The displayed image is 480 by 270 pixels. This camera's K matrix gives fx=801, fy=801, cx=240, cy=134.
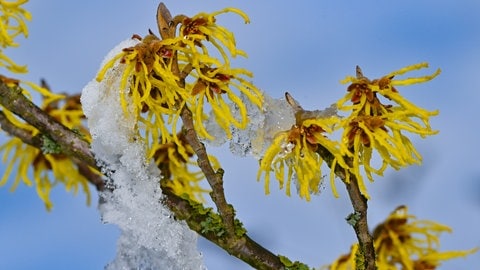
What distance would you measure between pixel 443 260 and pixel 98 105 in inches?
40.0

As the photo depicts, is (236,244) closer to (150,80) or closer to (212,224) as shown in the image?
(212,224)

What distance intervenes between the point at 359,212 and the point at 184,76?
0.43m

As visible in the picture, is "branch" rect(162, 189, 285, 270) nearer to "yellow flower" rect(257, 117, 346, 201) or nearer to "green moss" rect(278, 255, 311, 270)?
"green moss" rect(278, 255, 311, 270)

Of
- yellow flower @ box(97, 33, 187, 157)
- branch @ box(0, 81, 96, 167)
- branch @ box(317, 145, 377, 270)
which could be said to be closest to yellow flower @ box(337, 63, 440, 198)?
branch @ box(317, 145, 377, 270)

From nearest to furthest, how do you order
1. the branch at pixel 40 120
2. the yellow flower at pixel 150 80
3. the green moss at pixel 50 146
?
the yellow flower at pixel 150 80 → the branch at pixel 40 120 → the green moss at pixel 50 146

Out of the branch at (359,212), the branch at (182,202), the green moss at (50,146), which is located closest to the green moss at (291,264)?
the branch at (182,202)

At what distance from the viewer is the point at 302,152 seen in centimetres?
154

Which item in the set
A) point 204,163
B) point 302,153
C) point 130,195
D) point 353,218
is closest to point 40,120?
point 130,195

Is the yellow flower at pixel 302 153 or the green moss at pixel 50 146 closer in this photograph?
the yellow flower at pixel 302 153

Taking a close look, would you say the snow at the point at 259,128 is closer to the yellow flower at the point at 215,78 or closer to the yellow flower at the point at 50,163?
the yellow flower at the point at 215,78

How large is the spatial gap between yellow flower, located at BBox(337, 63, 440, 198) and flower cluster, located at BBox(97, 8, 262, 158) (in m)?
0.19

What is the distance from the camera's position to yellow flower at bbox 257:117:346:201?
1522 millimetres

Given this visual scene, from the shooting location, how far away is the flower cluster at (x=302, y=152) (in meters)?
1.52

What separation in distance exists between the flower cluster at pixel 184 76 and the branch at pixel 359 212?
176 millimetres
